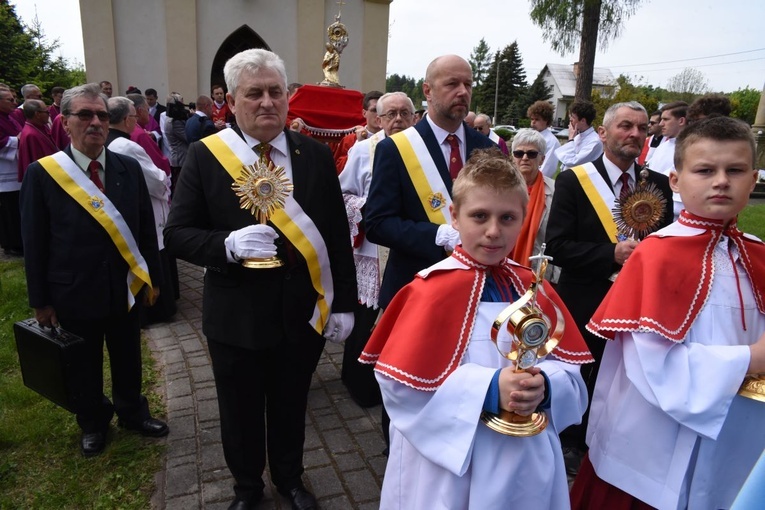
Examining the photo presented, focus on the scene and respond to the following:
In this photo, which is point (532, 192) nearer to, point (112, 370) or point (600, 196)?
point (600, 196)

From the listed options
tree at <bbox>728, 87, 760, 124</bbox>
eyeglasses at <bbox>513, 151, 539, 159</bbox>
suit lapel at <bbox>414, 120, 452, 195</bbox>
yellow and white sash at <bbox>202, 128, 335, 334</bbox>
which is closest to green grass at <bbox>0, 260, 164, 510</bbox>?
yellow and white sash at <bbox>202, 128, 335, 334</bbox>

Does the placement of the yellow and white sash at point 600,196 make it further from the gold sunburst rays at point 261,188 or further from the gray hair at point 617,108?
the gold sunburst rays at point 261,188

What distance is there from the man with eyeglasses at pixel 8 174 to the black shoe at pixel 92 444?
5.81 meters

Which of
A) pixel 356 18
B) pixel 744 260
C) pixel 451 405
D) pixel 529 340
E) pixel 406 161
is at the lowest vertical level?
pixel 451 405

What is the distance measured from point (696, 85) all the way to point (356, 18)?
55251 millimetres

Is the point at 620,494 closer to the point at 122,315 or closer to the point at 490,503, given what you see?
the point at 490,503

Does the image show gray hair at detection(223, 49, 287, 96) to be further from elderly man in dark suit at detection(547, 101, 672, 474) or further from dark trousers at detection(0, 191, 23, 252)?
dark trousers at detection(0, 191, 23, 252)

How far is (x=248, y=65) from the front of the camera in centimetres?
241

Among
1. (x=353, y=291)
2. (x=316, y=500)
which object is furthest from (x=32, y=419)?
(x=353, y=291)

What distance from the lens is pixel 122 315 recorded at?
345 centimetres

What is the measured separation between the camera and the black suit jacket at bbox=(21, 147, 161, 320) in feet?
10.3

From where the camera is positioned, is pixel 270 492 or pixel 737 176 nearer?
pixel 737 176

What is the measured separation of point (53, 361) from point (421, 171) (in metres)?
2.42

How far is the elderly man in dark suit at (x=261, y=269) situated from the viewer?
8.00 ft
